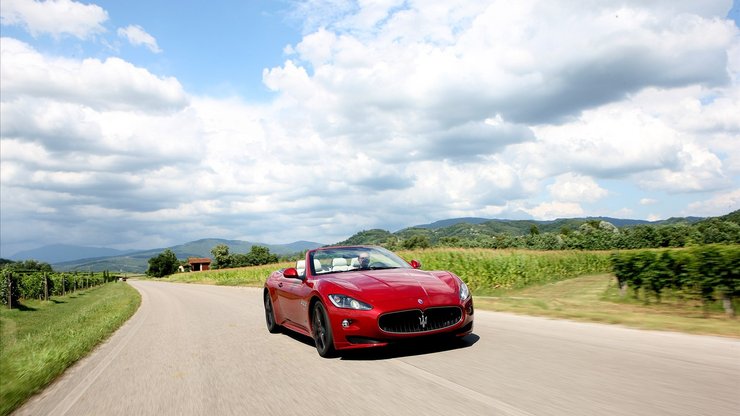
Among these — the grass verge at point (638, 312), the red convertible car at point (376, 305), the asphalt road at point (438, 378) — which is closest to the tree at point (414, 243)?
the grass verge at point (638, 312)

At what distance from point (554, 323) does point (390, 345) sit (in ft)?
13.5

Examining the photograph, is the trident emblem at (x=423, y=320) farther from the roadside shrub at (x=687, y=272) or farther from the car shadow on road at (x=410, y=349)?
the roadside shrub at (x=687, y=272)

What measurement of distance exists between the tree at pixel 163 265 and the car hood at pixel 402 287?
16514 cm

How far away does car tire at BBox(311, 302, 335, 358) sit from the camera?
6439 millimetres

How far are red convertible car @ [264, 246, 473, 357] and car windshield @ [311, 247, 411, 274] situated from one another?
17 mm

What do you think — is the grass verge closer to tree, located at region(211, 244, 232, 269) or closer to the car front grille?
the car front grille

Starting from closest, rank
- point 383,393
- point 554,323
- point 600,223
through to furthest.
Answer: point 383,393
point 554,323
point 600,223

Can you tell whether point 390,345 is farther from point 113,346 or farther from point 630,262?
point 630,262

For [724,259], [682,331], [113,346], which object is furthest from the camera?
[724,259]

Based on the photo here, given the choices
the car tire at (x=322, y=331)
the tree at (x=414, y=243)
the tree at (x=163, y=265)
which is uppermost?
the tree at (x=414, y=243)

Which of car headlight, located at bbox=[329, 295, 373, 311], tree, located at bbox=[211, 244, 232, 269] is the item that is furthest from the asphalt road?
tree, located at bbox=[211, 244, 232, 269]

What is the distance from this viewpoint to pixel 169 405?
479cm

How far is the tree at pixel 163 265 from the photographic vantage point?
160m

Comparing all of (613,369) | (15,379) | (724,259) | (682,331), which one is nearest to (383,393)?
(613,369)
